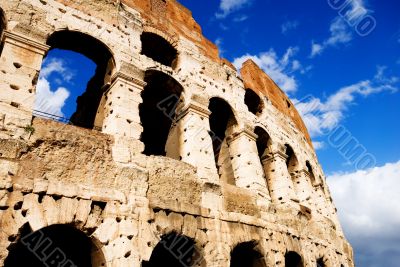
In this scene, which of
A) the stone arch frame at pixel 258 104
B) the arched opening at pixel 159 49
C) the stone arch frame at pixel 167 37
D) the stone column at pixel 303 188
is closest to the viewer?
the stone arch frame at pixel 167 37

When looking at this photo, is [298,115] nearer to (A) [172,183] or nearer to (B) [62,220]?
(A) [172,183]

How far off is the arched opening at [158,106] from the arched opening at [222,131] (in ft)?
4.42

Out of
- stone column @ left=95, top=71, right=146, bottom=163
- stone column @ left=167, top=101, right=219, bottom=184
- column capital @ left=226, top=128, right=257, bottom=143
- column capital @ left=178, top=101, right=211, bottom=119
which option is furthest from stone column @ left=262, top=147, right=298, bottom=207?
stone column @ left=95, top=71, right=146, bottom=163

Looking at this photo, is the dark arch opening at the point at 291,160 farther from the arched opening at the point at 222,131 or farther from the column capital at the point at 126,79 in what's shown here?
Result: the column capital at the point at 126,79

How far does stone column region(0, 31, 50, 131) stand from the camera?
493 centimetres

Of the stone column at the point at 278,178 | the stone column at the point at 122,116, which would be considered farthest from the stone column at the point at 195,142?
the stone column at the point at 278,178

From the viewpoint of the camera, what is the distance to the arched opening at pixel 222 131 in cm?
901

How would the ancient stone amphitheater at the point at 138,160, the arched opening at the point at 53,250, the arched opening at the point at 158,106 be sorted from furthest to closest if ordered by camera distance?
the arched opening at the point at 158,106, the arched opening at the point at 53,250, the ancient stone amphitheater at the point at 138,160

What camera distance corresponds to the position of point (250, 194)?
7590 mm

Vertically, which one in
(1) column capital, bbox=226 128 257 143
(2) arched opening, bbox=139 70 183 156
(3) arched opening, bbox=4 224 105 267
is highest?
(2) arched opening, bbox=139 70 183 156

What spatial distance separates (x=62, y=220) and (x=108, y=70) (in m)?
3.58

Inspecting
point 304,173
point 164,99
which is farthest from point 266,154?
point 164,99

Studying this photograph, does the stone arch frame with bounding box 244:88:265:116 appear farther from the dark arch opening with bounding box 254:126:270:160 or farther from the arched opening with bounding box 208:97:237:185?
the arched opening with bounding box 208:97:237:185

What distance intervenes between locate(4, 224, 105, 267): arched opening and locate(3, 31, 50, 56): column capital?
3.05 meters
